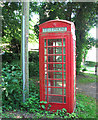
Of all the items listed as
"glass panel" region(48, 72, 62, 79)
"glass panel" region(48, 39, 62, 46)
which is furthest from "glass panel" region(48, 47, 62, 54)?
"glass panel" region(48, 72, 62, 79)

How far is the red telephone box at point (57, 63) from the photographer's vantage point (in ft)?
12.5

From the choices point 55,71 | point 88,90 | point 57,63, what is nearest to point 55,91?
point 55,71

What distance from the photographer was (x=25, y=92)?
440cm

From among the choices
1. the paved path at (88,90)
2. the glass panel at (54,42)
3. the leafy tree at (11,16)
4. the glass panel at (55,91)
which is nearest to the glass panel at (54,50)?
the glass panel at (54,42)

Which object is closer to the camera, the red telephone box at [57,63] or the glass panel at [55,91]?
the red telephone box at [57,63]

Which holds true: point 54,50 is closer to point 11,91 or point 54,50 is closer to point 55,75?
point 55,75

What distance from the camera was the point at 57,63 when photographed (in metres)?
3.90

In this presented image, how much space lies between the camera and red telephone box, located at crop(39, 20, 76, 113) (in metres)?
3.81

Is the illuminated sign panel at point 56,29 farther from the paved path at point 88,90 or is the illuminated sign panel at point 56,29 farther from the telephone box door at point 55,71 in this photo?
the paved path at point 88,90

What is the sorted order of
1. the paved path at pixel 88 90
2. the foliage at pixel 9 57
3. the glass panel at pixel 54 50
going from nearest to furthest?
the glass panel at pixel 54 50, the paved path at pixel 88 90, the foliage at pixel 9 57

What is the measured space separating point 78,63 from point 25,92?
753 cm

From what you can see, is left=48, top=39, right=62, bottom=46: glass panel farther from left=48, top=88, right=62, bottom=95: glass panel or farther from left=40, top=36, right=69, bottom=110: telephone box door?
left=48, top=88, right=62, bottom=95: glass panel

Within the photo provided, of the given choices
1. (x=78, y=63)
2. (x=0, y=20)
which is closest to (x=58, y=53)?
(x=0, y=20)

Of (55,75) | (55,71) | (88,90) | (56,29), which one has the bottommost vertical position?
(88,90)
